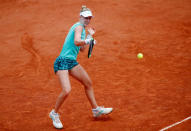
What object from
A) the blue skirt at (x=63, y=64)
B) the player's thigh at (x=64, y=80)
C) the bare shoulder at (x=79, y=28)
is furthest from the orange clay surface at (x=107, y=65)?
the bare shoulder at (x=79, y=28)

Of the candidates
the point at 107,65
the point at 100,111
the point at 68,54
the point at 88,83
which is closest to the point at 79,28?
the point at 68,54

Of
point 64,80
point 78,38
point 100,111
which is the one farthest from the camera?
point 100,111

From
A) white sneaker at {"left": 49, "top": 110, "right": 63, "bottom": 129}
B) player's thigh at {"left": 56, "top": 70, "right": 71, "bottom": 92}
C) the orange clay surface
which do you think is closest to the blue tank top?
player's thigh at {"left": 56, "top": 70, "right": 71, "bottom": 92}

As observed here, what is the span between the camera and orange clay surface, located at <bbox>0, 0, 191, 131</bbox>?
538 centimetres

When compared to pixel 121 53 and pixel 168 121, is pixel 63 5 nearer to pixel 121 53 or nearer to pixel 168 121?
pixel 121 53

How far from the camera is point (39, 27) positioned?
435 inches

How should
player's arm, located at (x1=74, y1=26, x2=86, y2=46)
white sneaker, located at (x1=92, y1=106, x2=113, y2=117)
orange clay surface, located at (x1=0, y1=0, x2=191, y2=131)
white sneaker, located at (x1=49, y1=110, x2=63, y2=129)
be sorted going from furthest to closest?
orange clay surface, located at (x1=0, y1=0, x2=191, y2=131)
white sneaker, located at (x1=92, y1=106, x2=113, y2=117)
white sneaker, located at (x1=49, y1=110, x2=63, y2=129)
player's arm, located at (x1=74, y1=26, x2=86, y2=46)

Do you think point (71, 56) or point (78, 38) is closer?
point (78, 38)

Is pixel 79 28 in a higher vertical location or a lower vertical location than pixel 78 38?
higher

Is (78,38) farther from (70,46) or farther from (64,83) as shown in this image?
(64,83)

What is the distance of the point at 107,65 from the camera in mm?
7945

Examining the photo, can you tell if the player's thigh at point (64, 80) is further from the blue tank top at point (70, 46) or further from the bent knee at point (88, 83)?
the bent knee at point (88, 83)

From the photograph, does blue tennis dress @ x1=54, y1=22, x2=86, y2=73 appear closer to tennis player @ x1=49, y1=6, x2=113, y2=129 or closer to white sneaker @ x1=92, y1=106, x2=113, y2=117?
tennis player @ x1=49, y1=6, x2=113, y2=129

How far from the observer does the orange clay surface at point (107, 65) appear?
538 cm
